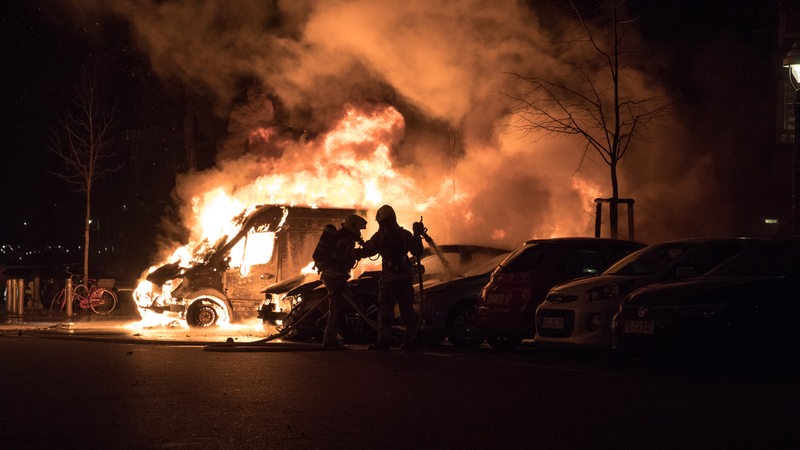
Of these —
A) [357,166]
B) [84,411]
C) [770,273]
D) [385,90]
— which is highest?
[385,90]

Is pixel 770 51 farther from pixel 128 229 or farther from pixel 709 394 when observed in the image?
pixel 128 229

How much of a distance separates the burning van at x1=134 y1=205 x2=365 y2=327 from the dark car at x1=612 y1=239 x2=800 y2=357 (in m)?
8.33

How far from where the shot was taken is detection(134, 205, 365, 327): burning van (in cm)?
1881

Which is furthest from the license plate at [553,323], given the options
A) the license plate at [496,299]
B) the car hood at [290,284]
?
the car hood at [290,284]

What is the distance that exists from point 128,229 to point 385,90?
73.1 feet

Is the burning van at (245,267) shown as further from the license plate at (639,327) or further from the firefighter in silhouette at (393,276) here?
the license plate at (639,327)

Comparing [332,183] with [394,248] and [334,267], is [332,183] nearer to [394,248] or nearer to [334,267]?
[334,267]

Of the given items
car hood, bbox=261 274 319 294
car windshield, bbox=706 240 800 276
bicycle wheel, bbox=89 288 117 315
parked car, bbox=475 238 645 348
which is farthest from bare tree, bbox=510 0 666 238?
bicycle wheel, bbox=89 288 117 315

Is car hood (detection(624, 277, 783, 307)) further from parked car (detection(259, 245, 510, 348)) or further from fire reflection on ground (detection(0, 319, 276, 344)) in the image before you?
fire reflection on ground (detection(0, 319, 276, 344))

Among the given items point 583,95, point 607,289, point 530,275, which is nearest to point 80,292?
point 583,95

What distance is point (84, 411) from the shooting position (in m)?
8.40

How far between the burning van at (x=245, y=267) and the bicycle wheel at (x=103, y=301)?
22.5 ft

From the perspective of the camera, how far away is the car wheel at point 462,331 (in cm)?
1516

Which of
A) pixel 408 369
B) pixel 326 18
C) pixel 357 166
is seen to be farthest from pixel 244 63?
pixel 408 369
